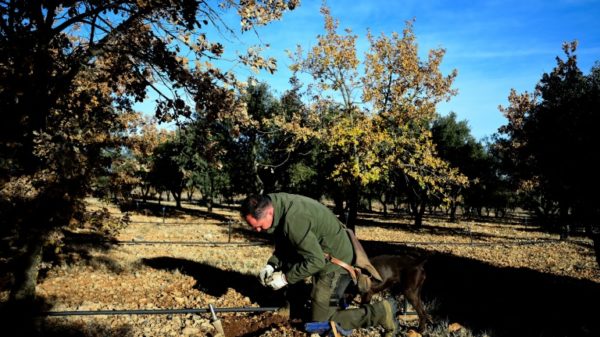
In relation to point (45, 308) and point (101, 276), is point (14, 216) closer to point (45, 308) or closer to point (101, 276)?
point (45, 308)

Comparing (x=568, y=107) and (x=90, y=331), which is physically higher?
(x=568, y=107)

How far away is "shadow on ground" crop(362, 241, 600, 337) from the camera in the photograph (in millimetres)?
7145

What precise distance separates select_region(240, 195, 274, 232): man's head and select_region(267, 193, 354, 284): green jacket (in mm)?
99

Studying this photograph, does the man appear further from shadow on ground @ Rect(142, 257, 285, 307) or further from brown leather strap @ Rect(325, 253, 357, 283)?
shadow on ground @ Rect(142, 257, 285, 307)

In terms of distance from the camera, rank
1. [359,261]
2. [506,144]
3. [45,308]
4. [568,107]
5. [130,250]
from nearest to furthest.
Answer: [359,261] → [45,308] → [568,107] → [130,250] → [506,144]

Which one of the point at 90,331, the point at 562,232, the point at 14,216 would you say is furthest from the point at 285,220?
the point at 562,232

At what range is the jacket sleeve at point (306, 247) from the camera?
4.40 meters

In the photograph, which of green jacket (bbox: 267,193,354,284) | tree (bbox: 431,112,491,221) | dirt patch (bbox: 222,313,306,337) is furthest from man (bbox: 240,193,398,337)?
tree (bbox: 431,112,491,221)

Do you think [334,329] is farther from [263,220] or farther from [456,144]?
[456,144]

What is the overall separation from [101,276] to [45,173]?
3999mm

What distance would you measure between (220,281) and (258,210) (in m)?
5.45

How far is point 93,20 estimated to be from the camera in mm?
6898

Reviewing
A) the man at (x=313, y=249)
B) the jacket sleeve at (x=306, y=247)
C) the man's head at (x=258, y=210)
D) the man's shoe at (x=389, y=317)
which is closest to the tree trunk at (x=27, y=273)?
the man's head at (x=258, y=210)

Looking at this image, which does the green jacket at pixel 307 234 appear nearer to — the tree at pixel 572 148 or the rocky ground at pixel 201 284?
the rocky ground at pixel 201 284
